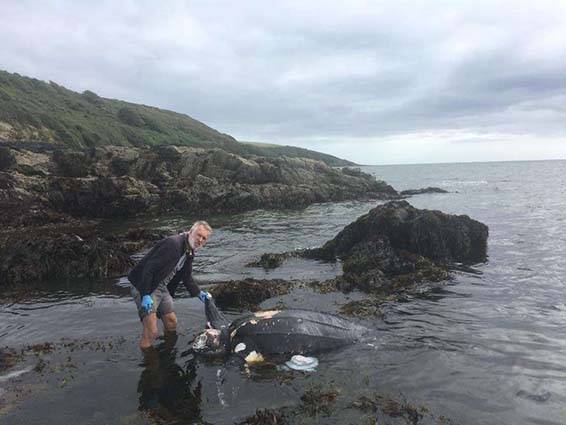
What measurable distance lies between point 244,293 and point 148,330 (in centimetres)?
388

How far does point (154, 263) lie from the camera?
8.20 meters

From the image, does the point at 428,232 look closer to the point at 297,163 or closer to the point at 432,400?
the point at 432,400

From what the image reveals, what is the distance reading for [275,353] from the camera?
8203 millimetres

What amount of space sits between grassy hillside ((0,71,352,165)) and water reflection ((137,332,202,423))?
63.2 metres

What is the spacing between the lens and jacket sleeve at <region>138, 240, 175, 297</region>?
26.7 ft

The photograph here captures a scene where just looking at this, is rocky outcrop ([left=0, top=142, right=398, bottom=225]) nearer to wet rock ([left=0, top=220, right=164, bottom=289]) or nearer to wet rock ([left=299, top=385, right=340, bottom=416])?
wet rock ([left=0, top=220, right=164, bottom=289])

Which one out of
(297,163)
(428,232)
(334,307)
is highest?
(297,163)

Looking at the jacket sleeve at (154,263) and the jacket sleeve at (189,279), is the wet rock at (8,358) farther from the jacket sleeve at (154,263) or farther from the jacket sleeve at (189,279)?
the jacket sleeve at (189,279)

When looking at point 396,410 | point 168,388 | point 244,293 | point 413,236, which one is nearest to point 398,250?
point 413,236

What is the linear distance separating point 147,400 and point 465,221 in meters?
15.9

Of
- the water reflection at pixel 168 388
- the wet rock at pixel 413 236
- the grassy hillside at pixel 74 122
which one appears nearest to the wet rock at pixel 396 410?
the water reflection at pixel 168 388

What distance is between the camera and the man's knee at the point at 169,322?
9250mm

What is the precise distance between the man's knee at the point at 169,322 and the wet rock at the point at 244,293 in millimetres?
2204

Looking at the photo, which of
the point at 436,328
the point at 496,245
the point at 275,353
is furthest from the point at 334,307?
the point at 496,245
